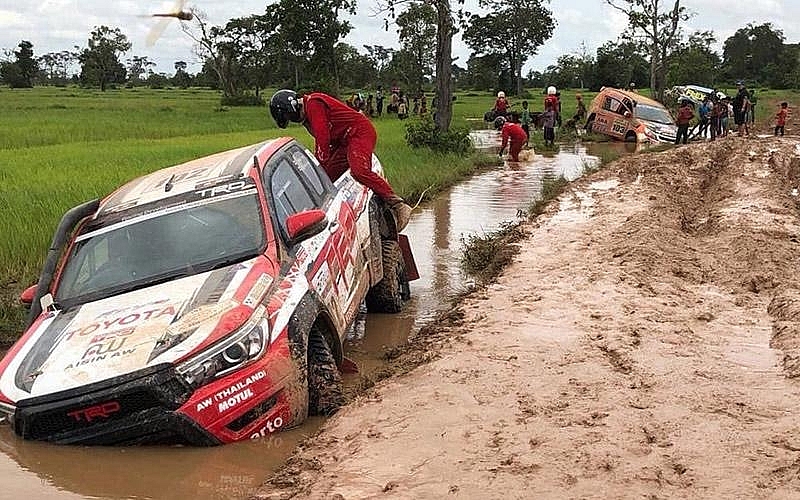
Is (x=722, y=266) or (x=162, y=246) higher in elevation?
(x=162, y=246)

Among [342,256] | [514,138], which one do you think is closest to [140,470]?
[342,256]

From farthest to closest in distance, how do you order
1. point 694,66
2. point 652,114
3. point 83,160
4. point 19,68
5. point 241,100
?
1. point 19,68
2. point 694,66
3. point 241,100
4. point 652,114
5. point 83,160

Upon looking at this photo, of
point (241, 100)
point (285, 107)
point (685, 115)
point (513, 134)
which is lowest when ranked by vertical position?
point (513, 134)

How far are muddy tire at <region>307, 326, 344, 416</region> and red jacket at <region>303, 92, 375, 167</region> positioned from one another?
9.58ft

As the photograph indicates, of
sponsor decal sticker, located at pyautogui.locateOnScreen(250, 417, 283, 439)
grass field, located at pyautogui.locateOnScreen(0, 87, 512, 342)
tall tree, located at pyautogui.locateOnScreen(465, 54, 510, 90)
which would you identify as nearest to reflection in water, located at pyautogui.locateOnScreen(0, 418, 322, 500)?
sponsor decal sticker, located at pyautogui.locateOnScreen(250, 417, 283, 439)

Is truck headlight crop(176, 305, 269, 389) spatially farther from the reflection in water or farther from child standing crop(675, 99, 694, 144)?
child standing crop(675, 99, 694, 144)

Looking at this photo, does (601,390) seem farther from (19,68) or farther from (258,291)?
(19,68)

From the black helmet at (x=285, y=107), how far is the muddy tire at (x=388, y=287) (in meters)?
1.34

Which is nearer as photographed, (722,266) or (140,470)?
(140,470)

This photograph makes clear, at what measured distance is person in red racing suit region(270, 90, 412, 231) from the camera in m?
7.72

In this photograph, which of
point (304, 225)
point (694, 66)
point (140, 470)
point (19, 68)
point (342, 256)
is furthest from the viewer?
point (19, 68)

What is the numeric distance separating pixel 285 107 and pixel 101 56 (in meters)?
70.1

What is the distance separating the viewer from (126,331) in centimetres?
473

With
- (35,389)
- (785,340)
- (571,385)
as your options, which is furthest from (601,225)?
(35,389)
